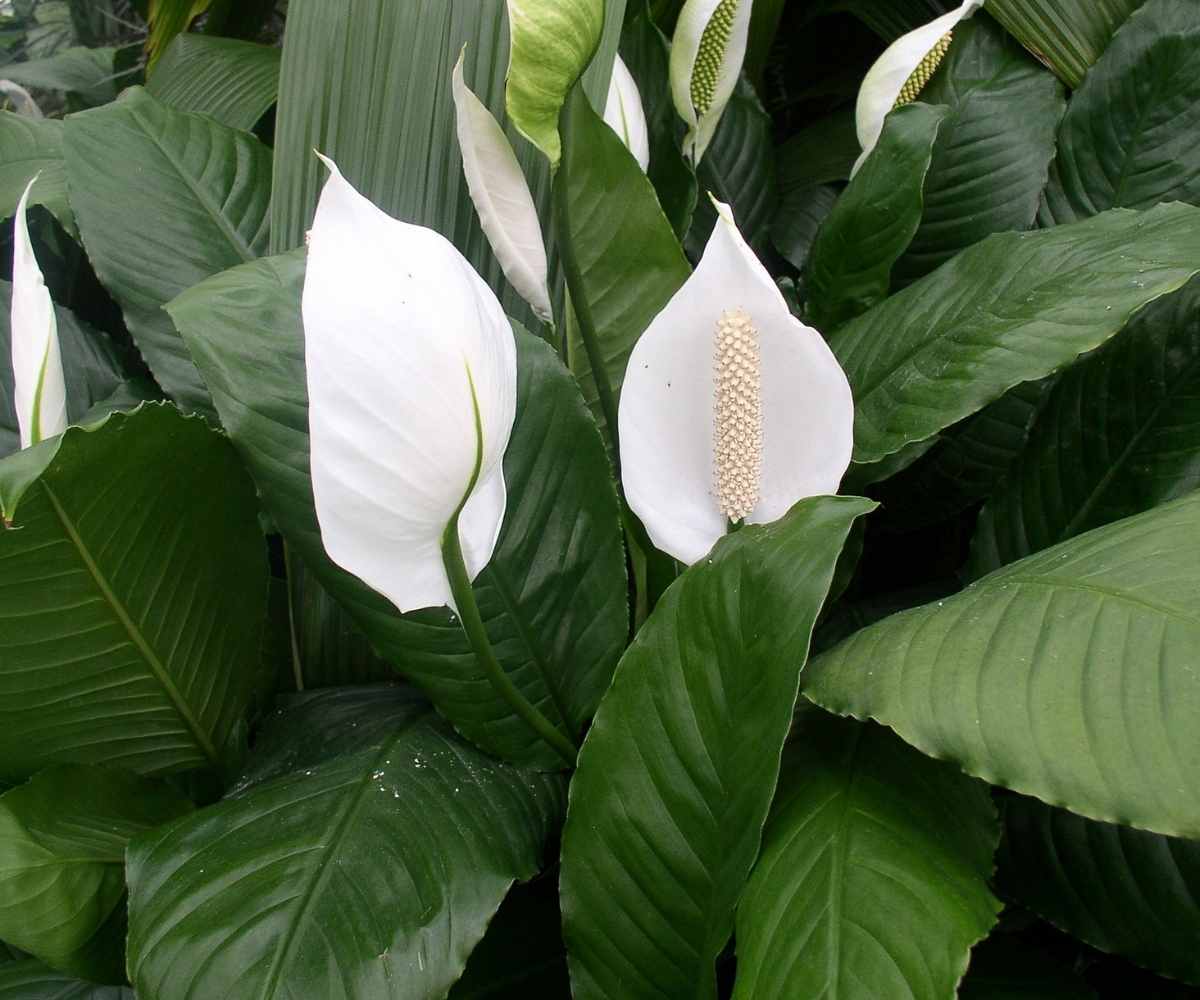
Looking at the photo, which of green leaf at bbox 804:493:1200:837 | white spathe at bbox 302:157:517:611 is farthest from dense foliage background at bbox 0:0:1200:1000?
white spathe at bbox 302:157:517:611

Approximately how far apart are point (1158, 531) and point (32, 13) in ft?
7.67

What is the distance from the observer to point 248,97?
979mm

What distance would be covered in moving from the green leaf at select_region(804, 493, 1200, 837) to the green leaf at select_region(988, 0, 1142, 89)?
0.52 meters

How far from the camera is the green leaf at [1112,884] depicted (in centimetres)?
50

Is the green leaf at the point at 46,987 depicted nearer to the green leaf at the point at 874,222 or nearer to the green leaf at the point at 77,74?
the green leaf at the point at 874,222

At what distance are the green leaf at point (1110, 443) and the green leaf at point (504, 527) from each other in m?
0.26

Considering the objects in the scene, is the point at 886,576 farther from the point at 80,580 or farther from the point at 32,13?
the point at 32,13

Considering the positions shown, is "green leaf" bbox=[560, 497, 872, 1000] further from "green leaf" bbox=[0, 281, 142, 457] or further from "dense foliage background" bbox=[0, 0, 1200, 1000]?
"green leaf" bbox=[0, 281, 142, 457]

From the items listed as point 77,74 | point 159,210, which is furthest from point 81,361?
point 77,74

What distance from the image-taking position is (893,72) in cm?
67

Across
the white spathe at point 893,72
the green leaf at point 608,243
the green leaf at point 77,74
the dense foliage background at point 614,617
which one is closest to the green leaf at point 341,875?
the dense foliage background at point 614,617

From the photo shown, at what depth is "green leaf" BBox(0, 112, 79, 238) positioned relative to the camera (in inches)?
30.3

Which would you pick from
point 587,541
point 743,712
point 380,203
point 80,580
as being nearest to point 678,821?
point 743,712

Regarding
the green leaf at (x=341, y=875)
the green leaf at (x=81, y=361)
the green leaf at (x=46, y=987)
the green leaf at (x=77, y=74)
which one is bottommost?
the green leaf at (x=46, y=987)
